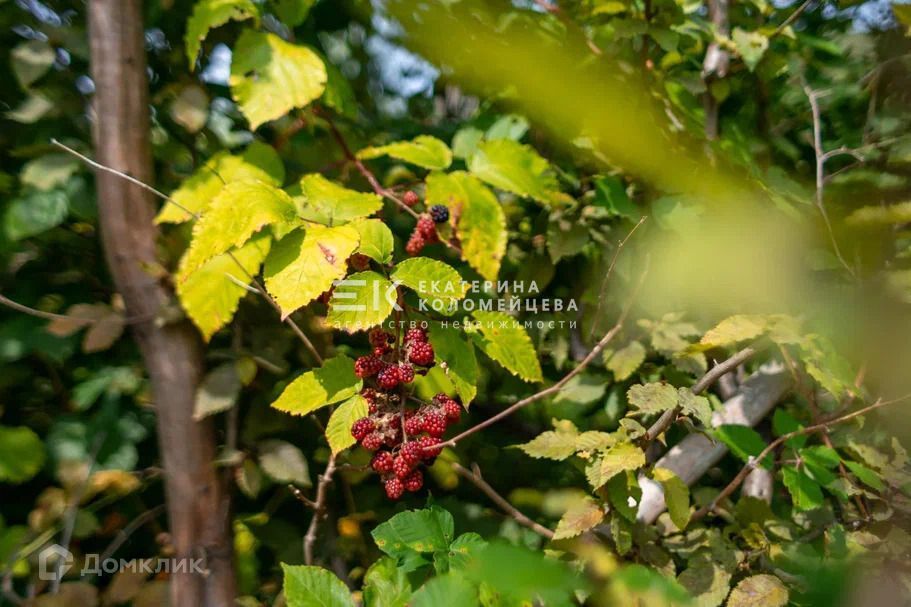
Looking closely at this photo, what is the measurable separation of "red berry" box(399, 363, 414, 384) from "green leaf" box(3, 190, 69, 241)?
70 cm

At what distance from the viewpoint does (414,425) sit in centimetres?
70

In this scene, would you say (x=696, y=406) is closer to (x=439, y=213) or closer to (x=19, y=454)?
(x=439, y=213)

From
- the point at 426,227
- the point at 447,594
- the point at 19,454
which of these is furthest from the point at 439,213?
the point at 19,454

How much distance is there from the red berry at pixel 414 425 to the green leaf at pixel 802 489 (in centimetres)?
48

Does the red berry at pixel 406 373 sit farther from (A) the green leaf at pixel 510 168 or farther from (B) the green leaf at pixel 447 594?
(A) the green leaf at pixel 510 168

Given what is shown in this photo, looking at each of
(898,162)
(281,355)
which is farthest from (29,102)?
(898,162)

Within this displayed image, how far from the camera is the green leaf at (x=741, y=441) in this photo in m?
0.86

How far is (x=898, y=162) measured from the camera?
918 millimetres

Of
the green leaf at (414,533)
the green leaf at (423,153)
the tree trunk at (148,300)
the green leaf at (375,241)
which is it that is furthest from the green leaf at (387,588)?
the green leaf at (423,153)

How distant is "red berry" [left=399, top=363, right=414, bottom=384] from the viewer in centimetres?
70

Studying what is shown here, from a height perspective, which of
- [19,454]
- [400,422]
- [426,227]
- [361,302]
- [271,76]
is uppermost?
[271,76]

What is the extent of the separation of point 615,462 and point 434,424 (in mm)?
208

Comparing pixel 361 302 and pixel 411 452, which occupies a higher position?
pixel 361 302

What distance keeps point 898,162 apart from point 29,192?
4.41 feet
